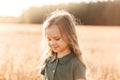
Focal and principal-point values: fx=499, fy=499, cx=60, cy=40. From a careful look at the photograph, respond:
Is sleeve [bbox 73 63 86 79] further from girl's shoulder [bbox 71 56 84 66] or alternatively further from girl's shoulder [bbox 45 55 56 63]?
girl's shoulder [bbox 45 55 56 63]

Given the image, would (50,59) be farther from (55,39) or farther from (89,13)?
(89,13)

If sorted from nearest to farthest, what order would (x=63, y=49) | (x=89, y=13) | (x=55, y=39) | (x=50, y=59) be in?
(x=55, y=39), (x=63, y=49), (x=50, y=59), (x=89, y=13)

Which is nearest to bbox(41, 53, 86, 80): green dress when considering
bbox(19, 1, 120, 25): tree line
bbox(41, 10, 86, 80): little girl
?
bbox(41, 10, 86, 80): little girl

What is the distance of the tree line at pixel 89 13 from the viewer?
2334cm

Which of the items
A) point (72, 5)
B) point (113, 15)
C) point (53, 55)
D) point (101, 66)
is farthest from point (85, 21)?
point (53, 55)

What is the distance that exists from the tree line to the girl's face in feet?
62.1

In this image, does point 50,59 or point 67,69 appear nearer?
point 67,69

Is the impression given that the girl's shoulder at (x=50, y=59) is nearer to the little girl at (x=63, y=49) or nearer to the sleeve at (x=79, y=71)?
the little girl at (x=63, y=49)

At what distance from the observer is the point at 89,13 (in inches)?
1009

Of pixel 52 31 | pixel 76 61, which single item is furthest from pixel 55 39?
pixel 76 61

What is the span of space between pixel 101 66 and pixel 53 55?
242 cm

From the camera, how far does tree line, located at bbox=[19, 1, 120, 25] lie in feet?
76.6

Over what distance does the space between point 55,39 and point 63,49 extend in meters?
0.13

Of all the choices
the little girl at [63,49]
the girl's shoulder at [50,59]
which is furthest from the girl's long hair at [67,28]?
the girl's shoulder at [50,59]
